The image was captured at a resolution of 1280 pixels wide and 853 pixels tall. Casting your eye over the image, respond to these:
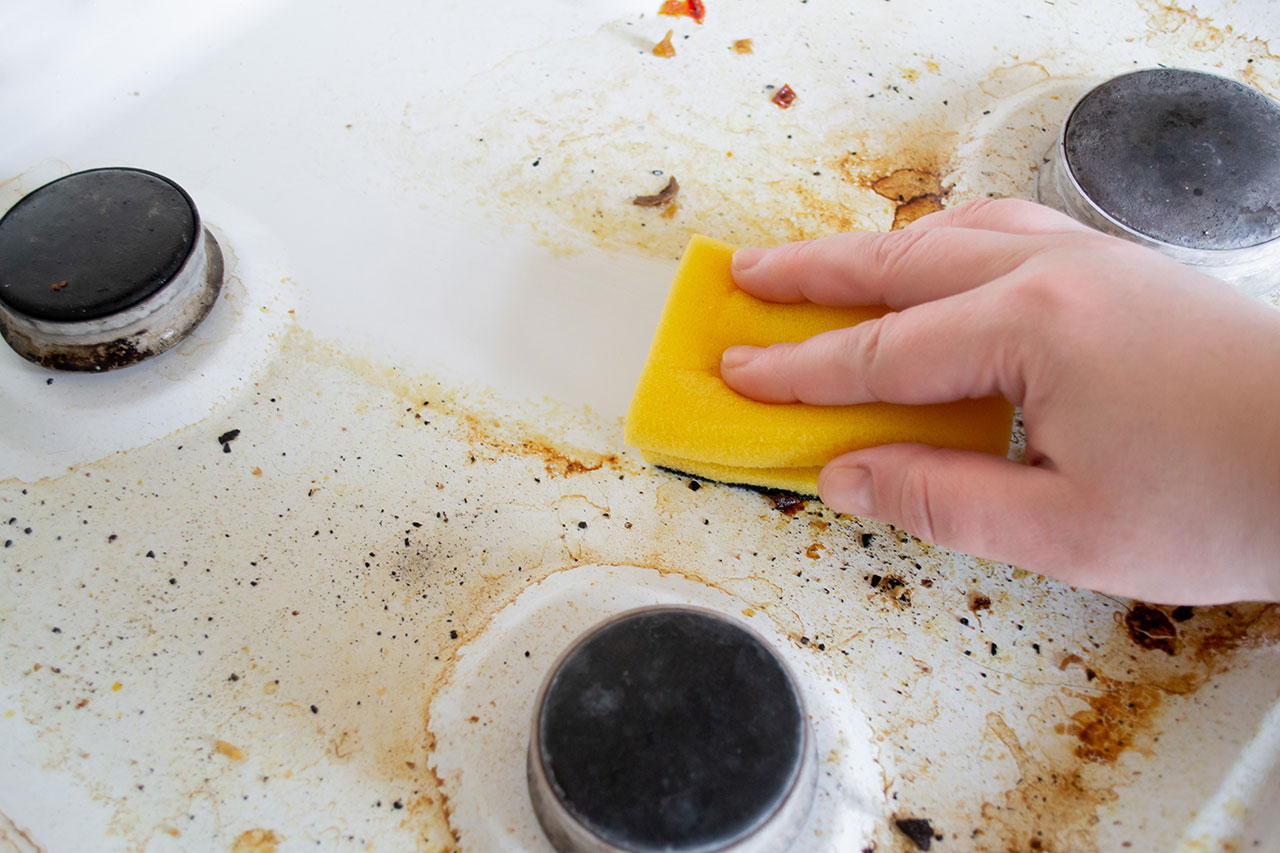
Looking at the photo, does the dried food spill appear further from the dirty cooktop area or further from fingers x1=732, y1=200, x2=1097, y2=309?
fingers x1=732, y1=200, x2=1097, y2=309

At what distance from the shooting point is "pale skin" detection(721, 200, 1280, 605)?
1.54 feet

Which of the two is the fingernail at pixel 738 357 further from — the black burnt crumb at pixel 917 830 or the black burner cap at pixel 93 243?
the black burner cap at pixel 93 243

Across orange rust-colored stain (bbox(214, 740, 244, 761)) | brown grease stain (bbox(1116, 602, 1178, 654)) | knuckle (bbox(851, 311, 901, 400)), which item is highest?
knuckle (bbox(851, 311, 901, 400))

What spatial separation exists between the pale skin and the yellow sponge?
0.06 feet

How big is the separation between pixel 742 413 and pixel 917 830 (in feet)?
0.99

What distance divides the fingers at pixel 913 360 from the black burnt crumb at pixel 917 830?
0.91 ft

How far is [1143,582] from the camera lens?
0.50m

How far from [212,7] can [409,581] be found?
66 cm

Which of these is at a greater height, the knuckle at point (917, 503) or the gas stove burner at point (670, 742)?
the knuckle at point (917, 503)

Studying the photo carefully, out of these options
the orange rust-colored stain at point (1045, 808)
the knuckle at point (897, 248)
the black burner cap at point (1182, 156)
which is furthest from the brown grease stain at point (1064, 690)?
the black burner cap at point (1182, 156)

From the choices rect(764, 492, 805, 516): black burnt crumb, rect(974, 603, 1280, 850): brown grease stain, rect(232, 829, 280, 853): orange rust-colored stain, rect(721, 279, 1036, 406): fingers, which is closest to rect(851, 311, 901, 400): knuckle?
rect(721, 279, 1036, 406): fingers

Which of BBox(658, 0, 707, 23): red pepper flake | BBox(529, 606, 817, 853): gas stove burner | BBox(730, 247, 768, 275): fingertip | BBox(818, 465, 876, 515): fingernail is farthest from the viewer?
BBox(658, 0, 707, 23): red pepper flake

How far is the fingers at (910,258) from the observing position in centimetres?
59

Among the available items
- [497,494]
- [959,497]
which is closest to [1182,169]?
[959,497]
